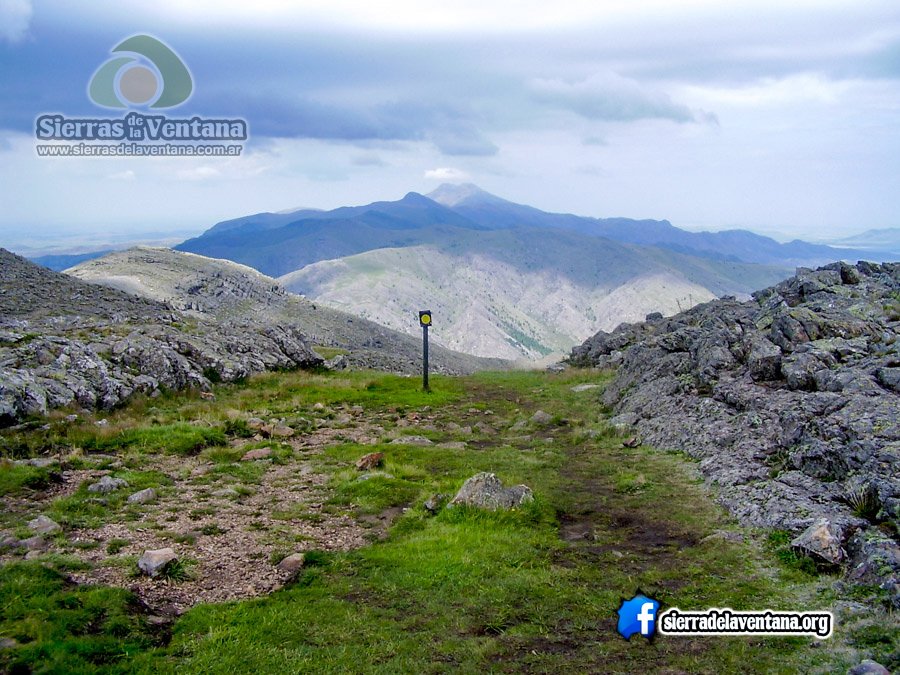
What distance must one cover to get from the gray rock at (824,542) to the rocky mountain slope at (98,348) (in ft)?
71.5

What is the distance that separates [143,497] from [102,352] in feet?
44.8

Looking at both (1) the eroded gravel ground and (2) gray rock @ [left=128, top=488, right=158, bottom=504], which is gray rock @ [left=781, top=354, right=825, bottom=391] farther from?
(2) gray rock @ [left=128, top=488, right=158, bottom=504]

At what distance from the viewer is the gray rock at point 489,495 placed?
14.1 m

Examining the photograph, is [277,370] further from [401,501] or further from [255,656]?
[255,656]

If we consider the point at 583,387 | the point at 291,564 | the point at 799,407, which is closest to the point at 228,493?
the point at 291,564

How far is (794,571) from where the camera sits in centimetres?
1044

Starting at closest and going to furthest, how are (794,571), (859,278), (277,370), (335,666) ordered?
(335,666), (794,571), (859,278), (277,370)

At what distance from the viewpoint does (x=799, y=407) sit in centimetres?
1662

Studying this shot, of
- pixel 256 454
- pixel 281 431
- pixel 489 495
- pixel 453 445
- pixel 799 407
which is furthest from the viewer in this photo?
pixel 281 431

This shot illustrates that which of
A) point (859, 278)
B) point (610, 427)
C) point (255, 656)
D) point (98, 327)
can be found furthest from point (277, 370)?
point (859, 278)

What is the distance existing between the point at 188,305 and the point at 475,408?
69797 mm

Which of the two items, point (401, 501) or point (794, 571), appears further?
point (401, 501)

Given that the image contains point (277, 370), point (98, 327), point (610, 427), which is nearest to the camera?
point (610, 427)

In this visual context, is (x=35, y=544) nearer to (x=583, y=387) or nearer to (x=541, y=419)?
(x=541, y=419)
